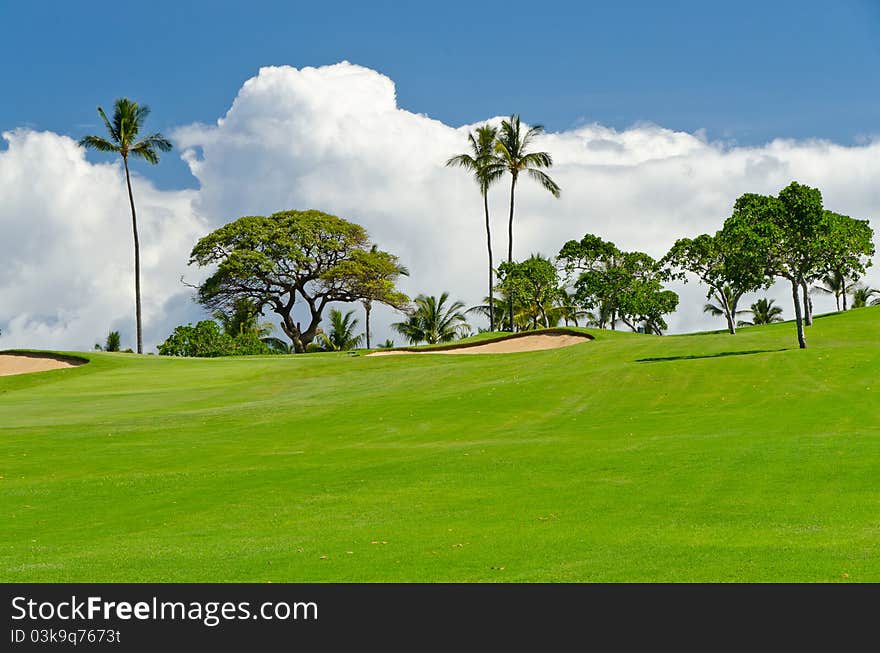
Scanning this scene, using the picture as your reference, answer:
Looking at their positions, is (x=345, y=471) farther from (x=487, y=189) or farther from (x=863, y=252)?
(x=487, y=189)

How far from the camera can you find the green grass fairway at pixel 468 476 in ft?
40.2

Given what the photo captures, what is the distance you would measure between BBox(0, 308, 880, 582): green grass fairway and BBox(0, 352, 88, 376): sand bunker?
1517 cm

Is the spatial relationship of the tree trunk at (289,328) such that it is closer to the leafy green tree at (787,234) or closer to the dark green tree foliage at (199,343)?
the dark green tree foliage at (199,343)

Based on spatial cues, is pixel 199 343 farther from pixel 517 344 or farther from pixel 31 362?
pixel 517 344

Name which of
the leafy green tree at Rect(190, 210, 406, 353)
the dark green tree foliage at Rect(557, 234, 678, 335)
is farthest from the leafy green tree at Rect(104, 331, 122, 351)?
the dark green tree foliage at Rect(557, 234, 678, 335)

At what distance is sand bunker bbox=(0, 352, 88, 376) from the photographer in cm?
5744

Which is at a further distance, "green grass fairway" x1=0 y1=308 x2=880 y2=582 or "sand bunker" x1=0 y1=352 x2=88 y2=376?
"sand bunker" x1=0 y1=352 x2=88 y2=376

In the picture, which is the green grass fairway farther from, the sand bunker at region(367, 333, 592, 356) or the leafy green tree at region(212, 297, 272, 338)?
the leafy green tree at region(212, 297, 272, 338)

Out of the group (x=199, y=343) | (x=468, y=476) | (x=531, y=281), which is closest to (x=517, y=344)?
(x=531, y=281)

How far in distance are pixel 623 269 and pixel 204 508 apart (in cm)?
6728

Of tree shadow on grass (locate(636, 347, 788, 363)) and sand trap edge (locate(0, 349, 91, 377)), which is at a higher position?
sand trap edge (locate(0, 349, 91, 377))

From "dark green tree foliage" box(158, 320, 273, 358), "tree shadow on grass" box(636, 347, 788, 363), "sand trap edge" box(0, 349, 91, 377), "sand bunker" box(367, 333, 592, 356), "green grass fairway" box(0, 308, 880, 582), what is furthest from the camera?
"dark green tree foliage" box(158, 320, 273, 358)

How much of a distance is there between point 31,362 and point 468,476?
4794 centimetres
